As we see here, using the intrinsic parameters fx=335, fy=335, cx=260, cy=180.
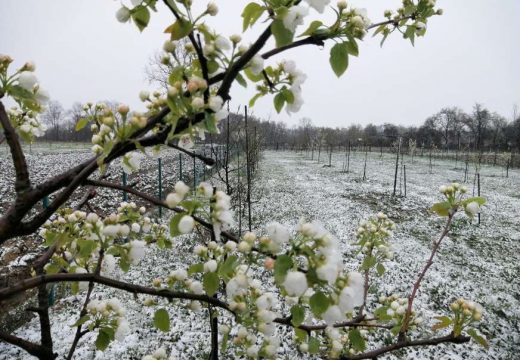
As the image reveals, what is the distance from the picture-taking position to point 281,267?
761mm

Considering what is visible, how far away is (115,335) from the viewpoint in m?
1.28

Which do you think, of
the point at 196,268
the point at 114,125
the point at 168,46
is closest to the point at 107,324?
the point at 196,268

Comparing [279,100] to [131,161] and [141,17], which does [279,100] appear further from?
[131,161]

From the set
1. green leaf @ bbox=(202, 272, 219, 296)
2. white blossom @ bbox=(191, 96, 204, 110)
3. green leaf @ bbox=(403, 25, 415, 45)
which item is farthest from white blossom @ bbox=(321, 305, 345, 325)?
green leaf @ bbox=(403, 25, 415, 45)

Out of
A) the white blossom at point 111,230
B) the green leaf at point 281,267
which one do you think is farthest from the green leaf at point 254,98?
the white blossom at point 111,230

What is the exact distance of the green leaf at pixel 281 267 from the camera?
75 centimetres

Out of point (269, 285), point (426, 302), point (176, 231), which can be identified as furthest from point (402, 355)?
point (176, 231)

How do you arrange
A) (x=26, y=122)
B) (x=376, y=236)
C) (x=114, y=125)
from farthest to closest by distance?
1. (x=376, y=236)
2. (x=26, y=122)
3. (x=114, y=125)

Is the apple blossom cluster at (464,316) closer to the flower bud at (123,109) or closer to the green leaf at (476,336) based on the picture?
the green leaf at (476,336)

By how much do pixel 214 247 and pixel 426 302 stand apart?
5569 mm

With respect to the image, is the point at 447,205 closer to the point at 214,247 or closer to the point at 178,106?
the point at 214,247

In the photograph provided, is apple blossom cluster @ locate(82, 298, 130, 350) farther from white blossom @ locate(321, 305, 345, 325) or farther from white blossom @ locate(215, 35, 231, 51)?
white blossom @ locate(215, 35, 231, 51)

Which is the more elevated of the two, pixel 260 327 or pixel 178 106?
pixel 178 106

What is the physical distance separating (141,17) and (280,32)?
0.36 metres
